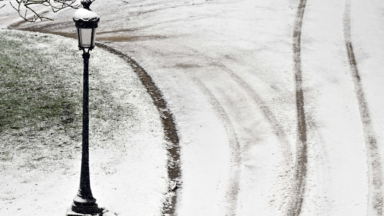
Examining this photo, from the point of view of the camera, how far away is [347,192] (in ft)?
35.1

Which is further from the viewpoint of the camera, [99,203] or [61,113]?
[61,113]

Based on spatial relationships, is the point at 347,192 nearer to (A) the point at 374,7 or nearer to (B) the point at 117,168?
(B) the point at 117,168

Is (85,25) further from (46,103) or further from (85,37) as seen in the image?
(46,103)

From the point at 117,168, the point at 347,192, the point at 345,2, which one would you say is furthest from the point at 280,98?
the point at 345,2

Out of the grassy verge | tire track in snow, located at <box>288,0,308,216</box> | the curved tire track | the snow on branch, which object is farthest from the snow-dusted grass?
tire track in snow, located at <box>288,0,308,216</box>

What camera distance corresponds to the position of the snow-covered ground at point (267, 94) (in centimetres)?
1088

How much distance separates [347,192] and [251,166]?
248cm

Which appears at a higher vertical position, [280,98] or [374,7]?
[374,7]

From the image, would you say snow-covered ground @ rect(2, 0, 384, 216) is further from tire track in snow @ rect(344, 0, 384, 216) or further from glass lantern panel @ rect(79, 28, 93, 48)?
glass lantern panel @ rect(79, 28, 93, 48)

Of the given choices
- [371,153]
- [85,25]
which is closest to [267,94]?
[371,153]

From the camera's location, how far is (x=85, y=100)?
8734 mm

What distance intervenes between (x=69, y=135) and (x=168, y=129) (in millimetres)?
2919

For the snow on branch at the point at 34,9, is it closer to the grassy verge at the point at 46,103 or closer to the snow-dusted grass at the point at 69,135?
the grassy verge at the point at 46,103

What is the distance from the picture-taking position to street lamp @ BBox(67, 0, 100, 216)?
26.2 ft
